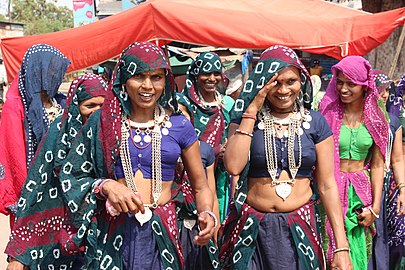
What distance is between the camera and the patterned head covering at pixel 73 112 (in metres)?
2.80

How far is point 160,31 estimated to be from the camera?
19.7ft

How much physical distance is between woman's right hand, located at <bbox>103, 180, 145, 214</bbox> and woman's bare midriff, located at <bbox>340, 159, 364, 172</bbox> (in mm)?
1916

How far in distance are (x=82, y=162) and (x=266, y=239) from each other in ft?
3.46

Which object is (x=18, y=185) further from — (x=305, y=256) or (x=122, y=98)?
(x=305, y=256)

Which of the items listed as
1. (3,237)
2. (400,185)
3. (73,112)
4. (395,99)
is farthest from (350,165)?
(3,237)

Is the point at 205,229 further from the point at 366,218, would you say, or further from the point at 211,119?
the point at 211,119

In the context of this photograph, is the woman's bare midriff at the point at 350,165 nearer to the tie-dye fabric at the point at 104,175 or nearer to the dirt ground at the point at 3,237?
the tie-dye fabric at the point at 104,175

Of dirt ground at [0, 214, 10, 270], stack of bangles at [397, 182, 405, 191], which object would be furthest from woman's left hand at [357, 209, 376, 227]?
dirt ground at [0, 214, 10, 270]

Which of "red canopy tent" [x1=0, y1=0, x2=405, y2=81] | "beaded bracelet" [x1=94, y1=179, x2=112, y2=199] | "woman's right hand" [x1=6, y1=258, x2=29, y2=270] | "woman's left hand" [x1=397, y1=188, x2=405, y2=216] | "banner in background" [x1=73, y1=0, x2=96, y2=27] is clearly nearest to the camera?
"beaded bracelet" [x1=94, y1=179, x2=112, y2=199]

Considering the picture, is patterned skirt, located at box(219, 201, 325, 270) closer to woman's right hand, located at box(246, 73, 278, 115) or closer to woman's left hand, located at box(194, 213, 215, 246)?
woman's left hand, located at box(194, 213, 215, 246)

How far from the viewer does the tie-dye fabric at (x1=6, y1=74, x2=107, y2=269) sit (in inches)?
115

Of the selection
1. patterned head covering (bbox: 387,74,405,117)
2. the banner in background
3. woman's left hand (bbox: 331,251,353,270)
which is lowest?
the banner in background

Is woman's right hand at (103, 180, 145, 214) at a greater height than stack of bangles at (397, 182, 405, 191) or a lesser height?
greater

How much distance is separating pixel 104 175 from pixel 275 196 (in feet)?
3.01
